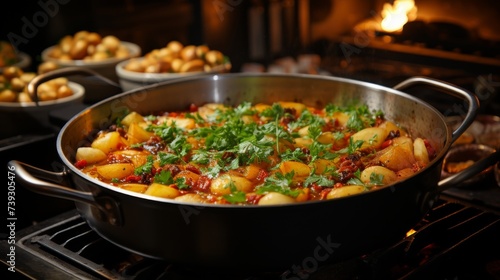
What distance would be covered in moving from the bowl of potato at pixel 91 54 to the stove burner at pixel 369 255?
144 cm

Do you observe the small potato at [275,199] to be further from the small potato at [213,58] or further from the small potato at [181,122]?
the small potato at [213,58]

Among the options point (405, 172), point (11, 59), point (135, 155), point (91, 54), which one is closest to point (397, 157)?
point (405, 172)

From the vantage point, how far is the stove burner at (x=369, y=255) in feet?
5.60

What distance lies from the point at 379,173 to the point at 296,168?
0.28m

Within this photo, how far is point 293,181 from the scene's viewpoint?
6.27ft

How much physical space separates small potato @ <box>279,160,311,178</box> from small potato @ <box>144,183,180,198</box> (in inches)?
15.1

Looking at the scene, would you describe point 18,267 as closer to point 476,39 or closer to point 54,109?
point 54,109

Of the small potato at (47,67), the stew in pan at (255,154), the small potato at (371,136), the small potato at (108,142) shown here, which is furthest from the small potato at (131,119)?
the small potato at (47,67)

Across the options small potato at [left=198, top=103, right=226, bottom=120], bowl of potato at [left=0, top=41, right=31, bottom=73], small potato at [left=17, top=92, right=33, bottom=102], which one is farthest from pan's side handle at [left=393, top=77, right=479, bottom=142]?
bowl of potato at [left=0, top=41, right=31, bottom=73]

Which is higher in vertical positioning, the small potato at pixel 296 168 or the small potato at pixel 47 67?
the small potato at pixel 47 67

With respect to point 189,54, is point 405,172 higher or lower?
lower

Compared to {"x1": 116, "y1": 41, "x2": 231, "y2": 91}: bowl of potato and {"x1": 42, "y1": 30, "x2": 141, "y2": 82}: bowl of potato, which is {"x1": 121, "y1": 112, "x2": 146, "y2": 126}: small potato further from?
{"x1": 42, "y1": 30, "x2": 141, "y2": 82}: bowl of potato

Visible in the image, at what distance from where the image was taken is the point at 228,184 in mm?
1823

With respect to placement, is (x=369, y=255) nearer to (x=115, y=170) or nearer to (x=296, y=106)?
(x=115, y=170)
